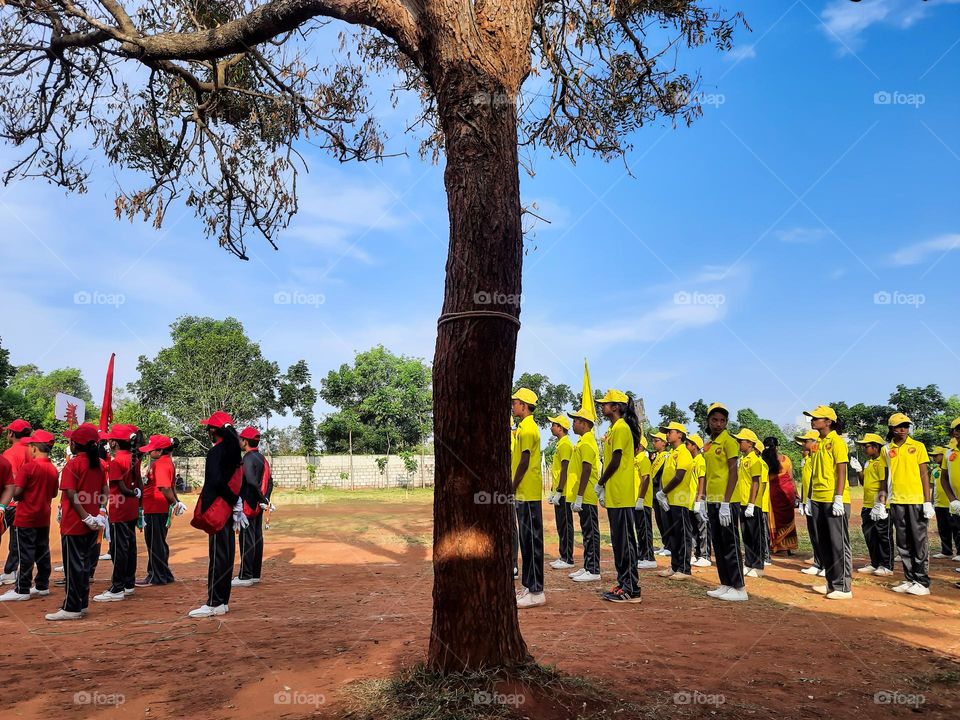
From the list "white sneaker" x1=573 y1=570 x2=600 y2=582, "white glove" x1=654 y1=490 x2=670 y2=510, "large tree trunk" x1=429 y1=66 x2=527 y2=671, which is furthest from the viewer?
"white glove" x1=654 y1=490 x2=670 y2=510

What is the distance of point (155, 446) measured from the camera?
29.7 feet

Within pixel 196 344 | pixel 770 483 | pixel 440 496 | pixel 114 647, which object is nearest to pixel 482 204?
pixel 440 496

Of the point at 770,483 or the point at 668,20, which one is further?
the point at 770,483

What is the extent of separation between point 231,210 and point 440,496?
15.8ft

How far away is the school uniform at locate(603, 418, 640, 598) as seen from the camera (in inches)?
297

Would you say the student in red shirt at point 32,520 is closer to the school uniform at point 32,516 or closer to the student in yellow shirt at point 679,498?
the school uniform at point 32,516

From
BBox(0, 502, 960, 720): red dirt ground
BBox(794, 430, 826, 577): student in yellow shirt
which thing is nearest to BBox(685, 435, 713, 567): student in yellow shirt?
BBox(794, 430, 826, 577): student in yellow shirt

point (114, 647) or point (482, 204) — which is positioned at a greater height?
point (482, 204)

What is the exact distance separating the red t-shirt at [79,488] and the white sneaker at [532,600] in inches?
197

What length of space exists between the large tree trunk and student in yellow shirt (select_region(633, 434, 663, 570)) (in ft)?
21.3

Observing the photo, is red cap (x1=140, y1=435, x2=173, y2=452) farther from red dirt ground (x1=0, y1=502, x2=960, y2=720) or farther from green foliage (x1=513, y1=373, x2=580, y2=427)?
green foliage (x1=513, y1=373, x2=580, y2=427)

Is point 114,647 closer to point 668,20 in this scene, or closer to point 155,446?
point 155,446

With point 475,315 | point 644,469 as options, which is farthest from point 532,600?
point 475,315

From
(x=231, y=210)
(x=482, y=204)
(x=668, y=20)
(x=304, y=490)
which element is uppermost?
(x=668, y=20)
